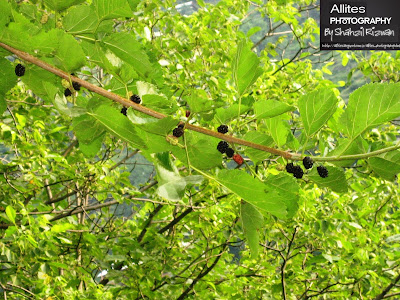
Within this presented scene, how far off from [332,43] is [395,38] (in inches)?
23.7

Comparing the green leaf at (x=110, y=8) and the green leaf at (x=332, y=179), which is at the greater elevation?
the green leaf at (x=110, y=8)

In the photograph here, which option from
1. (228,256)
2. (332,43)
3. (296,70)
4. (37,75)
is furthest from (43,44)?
(332,43)

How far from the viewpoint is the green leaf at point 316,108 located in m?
0.46

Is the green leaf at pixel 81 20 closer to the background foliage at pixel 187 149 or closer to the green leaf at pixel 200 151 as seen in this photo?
the background foliage at pixel 187 149

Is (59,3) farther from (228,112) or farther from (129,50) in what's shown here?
(228,112)

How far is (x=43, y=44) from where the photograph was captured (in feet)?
1.42

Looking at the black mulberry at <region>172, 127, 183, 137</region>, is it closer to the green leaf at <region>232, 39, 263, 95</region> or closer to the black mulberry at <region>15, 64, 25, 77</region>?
the green leaf at <region>232, 39, 263, 95</region>

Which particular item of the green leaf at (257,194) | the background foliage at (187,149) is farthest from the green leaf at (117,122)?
the green leaf at (257,194)

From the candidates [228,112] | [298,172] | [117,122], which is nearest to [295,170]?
[298,172]

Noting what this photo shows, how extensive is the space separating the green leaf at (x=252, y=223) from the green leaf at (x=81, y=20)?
0.26 metres

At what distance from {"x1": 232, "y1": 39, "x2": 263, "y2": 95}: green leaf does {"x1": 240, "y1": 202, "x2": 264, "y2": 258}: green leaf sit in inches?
5.0

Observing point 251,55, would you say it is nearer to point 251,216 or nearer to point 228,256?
point 251,216

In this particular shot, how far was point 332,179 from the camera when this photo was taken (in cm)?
48

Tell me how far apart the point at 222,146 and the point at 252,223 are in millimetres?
96
